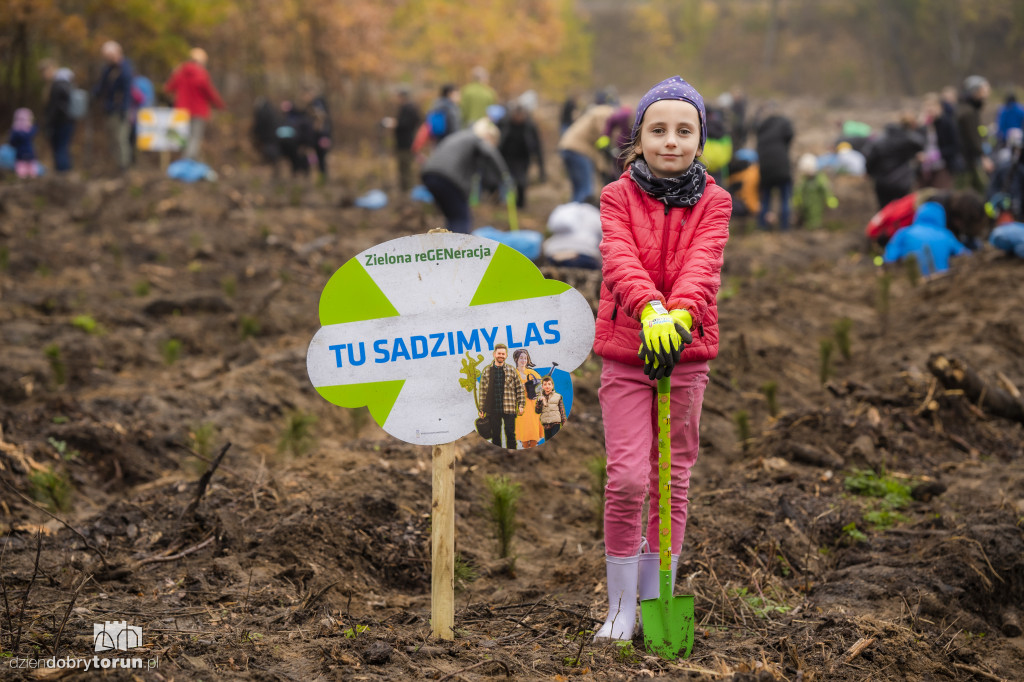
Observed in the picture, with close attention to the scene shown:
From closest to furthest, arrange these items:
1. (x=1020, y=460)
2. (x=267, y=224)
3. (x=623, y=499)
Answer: (x=623, y=499), (x=1020, y=460), (x=267, y=224)

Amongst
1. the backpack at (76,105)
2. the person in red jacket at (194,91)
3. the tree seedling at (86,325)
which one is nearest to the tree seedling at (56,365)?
the tree seedling at (86,325)

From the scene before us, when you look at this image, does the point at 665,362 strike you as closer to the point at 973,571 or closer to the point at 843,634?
the point at 843,634

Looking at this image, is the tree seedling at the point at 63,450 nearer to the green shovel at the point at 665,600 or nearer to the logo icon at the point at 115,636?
the logo icon at the point at 115,636

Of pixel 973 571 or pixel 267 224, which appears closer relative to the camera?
pixel 973 571

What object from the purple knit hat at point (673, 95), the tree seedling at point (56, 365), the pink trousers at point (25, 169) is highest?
the pink trousers at point (25, 169)

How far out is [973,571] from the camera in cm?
359

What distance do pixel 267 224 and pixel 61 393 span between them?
640cm

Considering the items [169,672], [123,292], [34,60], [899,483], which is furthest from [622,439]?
[34,60]

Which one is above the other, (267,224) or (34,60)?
(34,60)

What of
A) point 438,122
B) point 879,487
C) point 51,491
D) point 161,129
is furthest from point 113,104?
point 879,487

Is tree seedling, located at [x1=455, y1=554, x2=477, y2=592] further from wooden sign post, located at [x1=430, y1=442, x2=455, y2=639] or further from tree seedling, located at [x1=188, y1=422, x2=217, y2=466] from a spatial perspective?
tree seedling, located at [x1=188, y1=422, x2=217, y2=466]

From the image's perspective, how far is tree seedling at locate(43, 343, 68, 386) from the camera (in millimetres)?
6416

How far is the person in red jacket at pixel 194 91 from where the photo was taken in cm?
1523

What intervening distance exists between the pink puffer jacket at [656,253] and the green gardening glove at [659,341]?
190 mm
